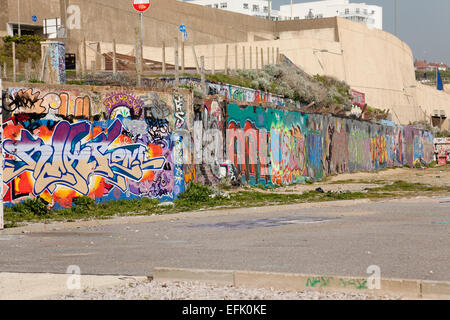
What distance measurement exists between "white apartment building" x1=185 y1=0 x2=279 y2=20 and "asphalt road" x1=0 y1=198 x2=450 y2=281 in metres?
163

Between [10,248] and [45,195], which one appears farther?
[45,195]

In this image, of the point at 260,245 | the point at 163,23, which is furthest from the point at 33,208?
the point at 163,23

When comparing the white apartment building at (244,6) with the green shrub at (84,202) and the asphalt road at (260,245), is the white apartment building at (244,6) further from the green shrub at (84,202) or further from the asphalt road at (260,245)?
the asphalt road at (260,245)

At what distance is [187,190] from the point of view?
23.1 meters

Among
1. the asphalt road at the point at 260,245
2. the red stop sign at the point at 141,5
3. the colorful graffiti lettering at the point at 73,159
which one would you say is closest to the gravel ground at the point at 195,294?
the asphalt road at the point at 260,245

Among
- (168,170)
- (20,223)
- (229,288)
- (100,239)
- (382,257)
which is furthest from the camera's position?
(168,170)

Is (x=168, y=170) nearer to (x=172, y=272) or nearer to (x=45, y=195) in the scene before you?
(x=45, y=195)

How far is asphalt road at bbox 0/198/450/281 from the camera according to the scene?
982 cm

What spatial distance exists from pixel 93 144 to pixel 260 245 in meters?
10.0

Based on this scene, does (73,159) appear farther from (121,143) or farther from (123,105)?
(123,105)

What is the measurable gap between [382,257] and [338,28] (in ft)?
205

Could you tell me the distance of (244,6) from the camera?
186 m
